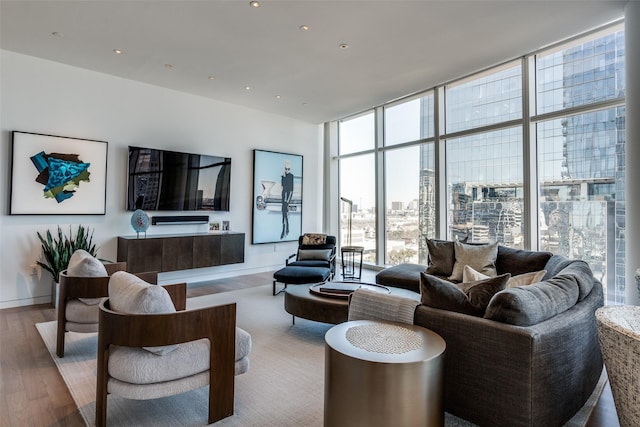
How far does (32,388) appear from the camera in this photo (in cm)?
240

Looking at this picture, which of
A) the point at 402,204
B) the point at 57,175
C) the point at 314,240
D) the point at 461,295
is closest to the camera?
the point at 461,295

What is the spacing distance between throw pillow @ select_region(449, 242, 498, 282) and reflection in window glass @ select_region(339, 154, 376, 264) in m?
2.96

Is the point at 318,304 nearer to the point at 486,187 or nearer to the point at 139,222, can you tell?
the point at 139,222

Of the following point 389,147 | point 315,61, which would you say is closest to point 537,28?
point 315,61

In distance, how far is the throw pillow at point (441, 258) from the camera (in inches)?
171

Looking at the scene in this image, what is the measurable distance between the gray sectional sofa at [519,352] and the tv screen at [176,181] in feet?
15.4

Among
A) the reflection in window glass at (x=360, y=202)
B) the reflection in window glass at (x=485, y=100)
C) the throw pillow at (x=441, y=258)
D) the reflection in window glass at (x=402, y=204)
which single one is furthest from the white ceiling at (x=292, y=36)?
the throw pillow at (x=441, y=258)

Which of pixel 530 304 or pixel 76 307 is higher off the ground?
pixel 530 304

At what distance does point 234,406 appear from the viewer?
219cm

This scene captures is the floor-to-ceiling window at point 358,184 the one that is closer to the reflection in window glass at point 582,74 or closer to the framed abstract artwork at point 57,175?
the reflection in window glass at point 582,74

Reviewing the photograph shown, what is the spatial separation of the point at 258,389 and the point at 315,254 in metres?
3.33

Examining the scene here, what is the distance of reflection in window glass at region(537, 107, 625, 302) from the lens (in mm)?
4074

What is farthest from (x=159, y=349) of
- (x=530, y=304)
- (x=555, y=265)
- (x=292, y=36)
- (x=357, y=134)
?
(x=357, y=134)

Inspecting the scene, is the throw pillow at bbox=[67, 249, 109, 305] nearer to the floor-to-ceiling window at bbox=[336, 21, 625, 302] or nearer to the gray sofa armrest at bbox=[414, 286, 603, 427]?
the gray sofa armrest at bbox=[414, 286, 603, 427]
